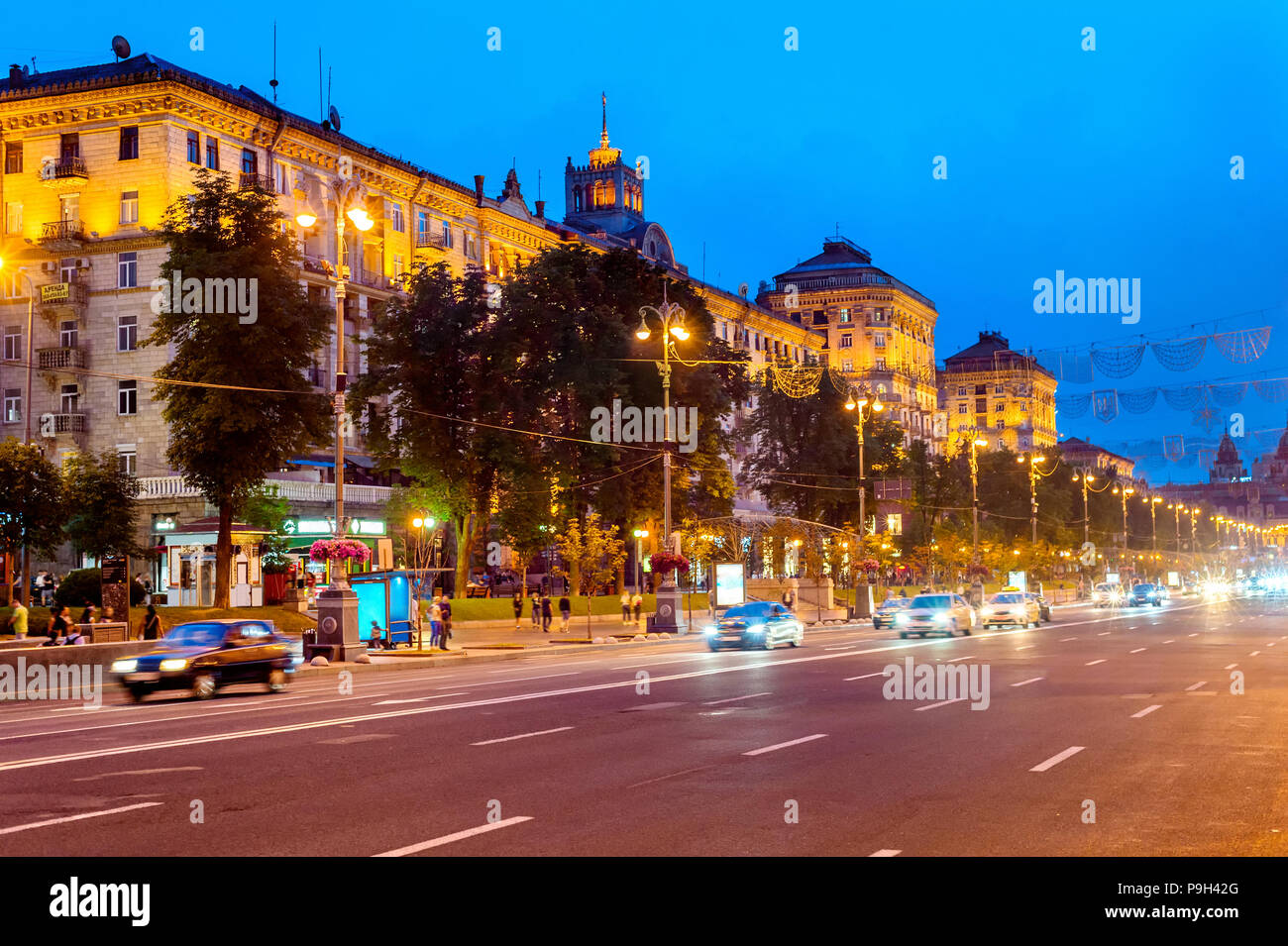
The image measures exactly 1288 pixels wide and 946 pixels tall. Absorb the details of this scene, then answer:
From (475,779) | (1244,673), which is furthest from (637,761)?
(1244,673)

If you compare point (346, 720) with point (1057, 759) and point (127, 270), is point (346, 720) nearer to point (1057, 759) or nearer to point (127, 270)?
point (1057, 759)

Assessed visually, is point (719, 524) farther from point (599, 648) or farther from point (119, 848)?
point (119, 848)

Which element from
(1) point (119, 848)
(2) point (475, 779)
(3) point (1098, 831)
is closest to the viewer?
(1) point (119, 848)

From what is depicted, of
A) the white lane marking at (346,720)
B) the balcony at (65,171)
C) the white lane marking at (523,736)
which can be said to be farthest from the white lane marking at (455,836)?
the balcony at (65,171)

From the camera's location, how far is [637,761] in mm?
14508

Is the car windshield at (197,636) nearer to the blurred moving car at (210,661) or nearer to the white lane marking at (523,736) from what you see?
the blurred moving car at (210,661)

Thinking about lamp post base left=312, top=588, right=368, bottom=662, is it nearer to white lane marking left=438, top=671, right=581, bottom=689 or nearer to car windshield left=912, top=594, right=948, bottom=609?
white lane marking left=438, top=671, right=581, bottom=689

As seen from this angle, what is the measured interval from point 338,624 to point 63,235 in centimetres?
3467

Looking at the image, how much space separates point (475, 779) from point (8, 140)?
59.4 m

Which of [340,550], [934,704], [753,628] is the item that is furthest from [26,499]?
[934,704]

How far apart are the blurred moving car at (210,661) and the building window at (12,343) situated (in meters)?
41.6

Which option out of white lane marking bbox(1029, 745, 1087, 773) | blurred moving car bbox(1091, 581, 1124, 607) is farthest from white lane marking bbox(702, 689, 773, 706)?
blurred moving car bbox(1091, 581, 1124, 607)

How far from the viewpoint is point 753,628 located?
40156mm

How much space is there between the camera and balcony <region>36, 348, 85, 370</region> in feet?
202
